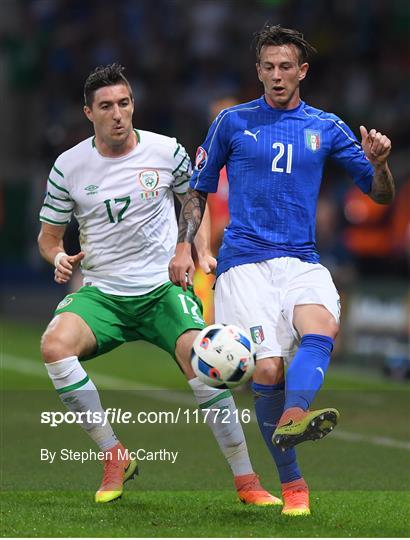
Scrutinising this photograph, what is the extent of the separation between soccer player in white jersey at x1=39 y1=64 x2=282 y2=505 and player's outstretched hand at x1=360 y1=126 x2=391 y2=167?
110cm

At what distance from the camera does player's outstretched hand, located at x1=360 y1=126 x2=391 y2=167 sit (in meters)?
6.43

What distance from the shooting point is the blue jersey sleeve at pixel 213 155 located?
680 cm

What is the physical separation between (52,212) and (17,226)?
1658 centimetres

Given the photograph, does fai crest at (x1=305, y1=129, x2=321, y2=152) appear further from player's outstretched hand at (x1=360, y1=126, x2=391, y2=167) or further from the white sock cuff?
the white sock cuff

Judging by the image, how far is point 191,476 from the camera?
8.00 meters

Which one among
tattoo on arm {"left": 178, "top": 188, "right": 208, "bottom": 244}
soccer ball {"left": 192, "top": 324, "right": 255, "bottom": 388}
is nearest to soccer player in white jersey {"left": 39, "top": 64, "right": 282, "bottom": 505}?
tattoo on arm {"left": 178, "top": 188, "right": 208, "bottom": 244}

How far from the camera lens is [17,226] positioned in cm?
2381

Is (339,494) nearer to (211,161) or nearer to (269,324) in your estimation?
(269,324)

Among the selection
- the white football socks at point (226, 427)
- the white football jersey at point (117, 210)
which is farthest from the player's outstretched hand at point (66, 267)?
the white football socks at point (226, 427)

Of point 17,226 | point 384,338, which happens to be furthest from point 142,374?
point 17,226

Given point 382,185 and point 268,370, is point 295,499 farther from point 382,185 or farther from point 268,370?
point 382,185

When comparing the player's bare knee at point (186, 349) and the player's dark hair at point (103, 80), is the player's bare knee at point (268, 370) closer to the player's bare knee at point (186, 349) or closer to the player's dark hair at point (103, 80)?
the player's bare knee at point (186, 349)

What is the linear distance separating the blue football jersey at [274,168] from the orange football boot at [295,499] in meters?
1.13

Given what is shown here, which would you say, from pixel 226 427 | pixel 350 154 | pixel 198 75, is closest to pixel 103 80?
pixel 350 154
